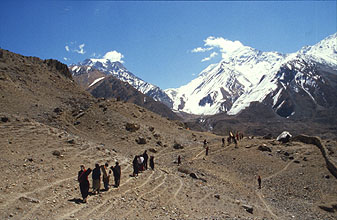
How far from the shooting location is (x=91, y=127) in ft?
102

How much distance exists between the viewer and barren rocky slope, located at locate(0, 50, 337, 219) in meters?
10.8

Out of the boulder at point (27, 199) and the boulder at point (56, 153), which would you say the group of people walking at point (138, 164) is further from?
the boulder at point (27, 199)

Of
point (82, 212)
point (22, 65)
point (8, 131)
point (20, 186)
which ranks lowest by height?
point (82, 212)

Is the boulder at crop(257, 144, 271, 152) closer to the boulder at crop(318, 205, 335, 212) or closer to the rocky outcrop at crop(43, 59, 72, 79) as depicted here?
the boulder at crop(318, 205, 335, 212)

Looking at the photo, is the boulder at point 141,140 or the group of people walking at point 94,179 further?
the boulder at point 141,140

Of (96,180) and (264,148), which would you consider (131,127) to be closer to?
(264,148)

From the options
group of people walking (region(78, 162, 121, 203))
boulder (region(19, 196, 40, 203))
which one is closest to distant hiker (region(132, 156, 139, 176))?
group of people walking (region(78, 162, 121, 203))

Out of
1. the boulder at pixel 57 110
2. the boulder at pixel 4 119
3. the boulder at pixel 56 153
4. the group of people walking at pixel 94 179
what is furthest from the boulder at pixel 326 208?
the boulder at pixel 57 110

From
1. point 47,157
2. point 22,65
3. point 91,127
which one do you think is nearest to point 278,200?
point 47,157

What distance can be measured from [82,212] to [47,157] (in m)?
6.52

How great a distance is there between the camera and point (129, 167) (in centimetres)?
1736

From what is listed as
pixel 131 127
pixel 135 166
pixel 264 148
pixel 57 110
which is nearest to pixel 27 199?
pixel 135 166

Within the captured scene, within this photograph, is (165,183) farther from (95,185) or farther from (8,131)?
(8,131)

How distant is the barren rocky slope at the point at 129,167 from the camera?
10828mm
